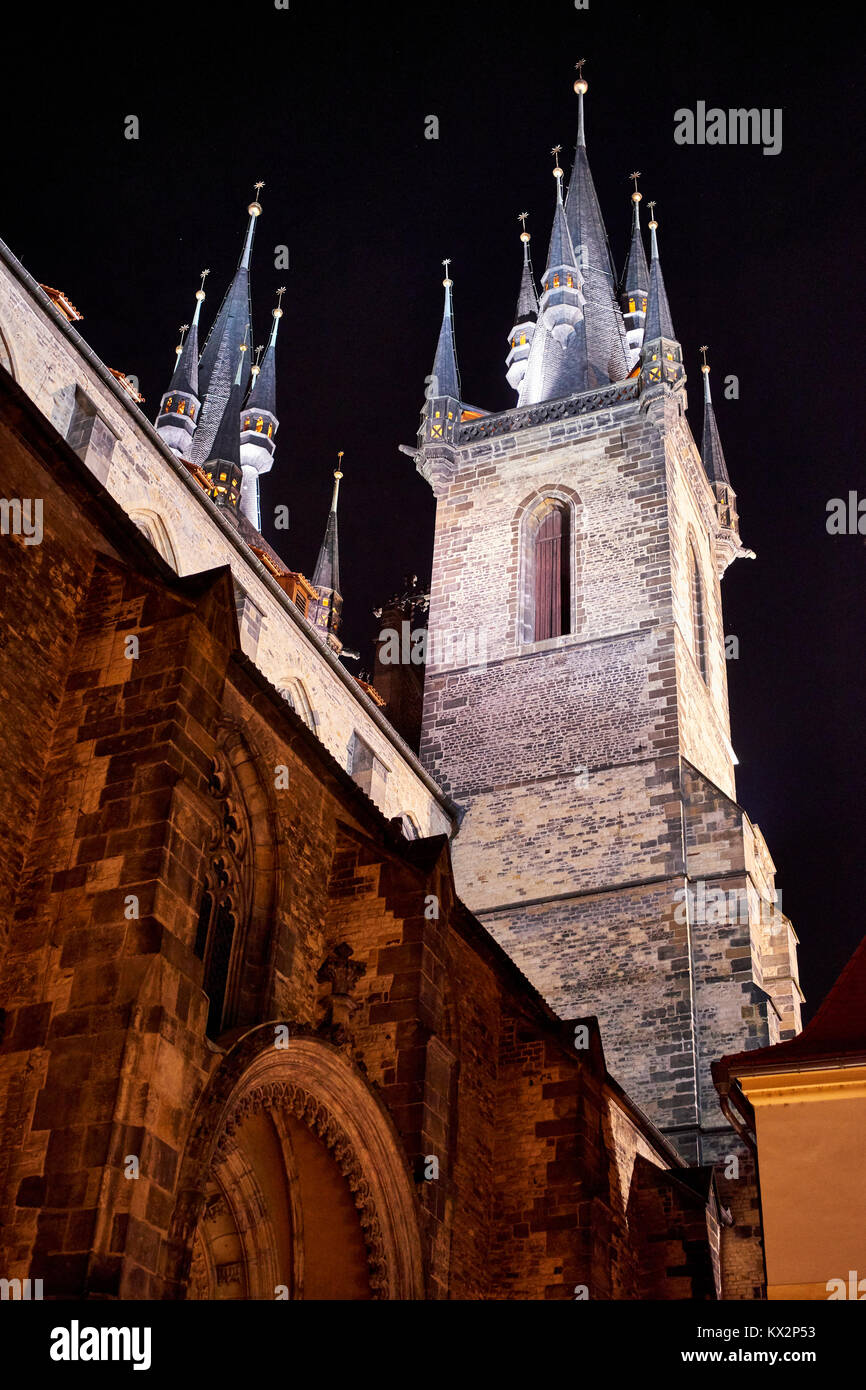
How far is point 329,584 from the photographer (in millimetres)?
37094

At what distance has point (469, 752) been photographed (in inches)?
1002

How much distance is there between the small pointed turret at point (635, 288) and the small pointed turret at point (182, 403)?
9.48m

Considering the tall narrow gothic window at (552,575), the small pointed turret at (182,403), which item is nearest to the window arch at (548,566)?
the tall narrow gothic window at (552,575)

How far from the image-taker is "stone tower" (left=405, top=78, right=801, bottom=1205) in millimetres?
21375

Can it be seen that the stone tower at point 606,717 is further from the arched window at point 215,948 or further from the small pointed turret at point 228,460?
the arched window at point 215,948

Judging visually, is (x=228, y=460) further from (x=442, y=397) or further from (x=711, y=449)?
(x=711, y=449)

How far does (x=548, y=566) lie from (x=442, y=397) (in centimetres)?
473

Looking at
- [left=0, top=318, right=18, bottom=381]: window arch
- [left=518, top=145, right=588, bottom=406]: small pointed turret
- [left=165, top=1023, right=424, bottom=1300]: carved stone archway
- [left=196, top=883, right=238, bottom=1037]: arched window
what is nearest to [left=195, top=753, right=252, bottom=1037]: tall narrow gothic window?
[left=196, top=883, right=238, bottom=1037]: arched window

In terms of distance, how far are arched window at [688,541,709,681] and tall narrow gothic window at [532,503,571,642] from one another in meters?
2.40

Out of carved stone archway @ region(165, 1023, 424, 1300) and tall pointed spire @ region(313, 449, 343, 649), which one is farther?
tall pointed spire @ region(313, 449, 343, 649)

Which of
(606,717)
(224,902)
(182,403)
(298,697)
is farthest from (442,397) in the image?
(224,902)

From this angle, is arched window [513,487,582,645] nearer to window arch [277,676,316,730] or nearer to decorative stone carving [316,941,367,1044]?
window arch [277,676,316,730]

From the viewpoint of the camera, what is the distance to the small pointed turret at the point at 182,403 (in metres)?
33.4
